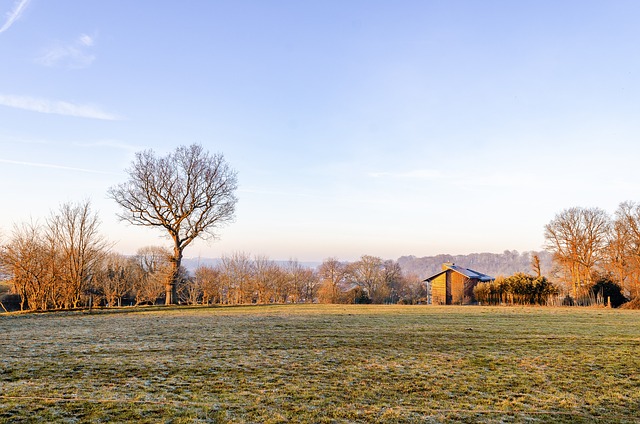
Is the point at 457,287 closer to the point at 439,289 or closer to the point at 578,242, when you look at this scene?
the point at 439,289

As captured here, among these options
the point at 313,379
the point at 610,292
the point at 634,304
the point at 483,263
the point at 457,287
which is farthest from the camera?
the point at 483,263

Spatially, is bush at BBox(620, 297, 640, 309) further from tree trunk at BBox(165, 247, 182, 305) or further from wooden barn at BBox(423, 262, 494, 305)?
tree trunk at BBox(165, 247, 182, 305)

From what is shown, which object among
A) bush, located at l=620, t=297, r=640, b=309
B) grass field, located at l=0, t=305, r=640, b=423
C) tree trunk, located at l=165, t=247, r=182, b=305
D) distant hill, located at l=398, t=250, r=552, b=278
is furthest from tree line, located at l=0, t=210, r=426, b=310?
distant hill, located at l=398, t=250, r=552, b=278

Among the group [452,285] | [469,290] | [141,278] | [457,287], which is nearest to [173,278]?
[141,278]

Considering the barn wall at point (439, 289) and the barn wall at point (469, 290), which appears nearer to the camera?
the barn wall at point (469, 290)

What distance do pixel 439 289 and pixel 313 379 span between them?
41.1 metres

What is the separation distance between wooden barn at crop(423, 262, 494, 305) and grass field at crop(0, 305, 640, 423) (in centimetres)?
3275

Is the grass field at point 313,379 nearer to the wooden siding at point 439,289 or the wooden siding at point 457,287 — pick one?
the wooden siding at point 457,287

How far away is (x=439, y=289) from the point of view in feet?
144

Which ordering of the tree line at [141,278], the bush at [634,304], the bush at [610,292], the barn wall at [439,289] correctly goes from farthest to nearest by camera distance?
the barn wall at [439,289], the bush at [610,292], the bush at [634,304], the tree line at [141,278]

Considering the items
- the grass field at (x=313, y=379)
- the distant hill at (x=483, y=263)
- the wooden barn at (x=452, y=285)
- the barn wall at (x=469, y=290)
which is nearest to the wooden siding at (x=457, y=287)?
the wooden barn at (x=452, y=285)

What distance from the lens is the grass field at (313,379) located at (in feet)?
12.5

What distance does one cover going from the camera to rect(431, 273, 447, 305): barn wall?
42438 millimetres

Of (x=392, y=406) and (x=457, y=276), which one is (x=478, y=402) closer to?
(x=392, y=406)
